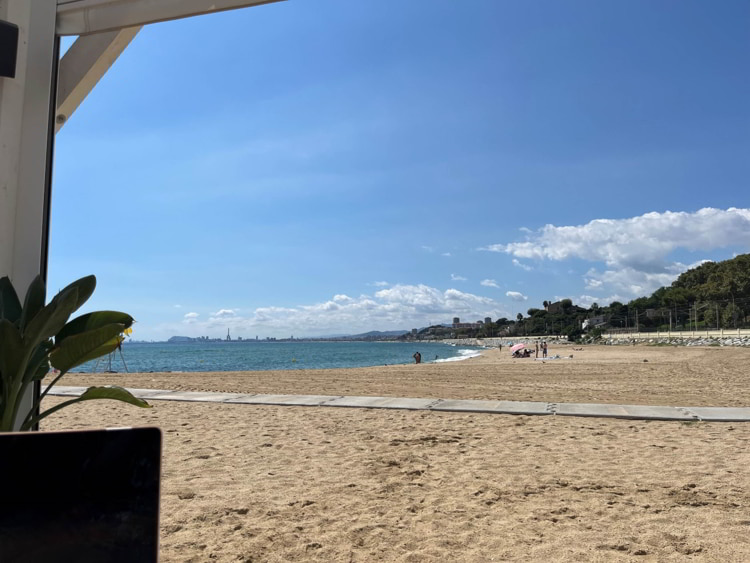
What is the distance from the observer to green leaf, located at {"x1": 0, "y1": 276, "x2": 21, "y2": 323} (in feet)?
8.17

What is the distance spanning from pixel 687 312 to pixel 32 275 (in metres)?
101

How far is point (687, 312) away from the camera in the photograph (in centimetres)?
8769

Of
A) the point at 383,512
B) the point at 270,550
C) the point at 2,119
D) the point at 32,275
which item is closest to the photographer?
the point at 2,119

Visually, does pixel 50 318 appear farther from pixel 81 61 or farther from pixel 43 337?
pixel 81 61

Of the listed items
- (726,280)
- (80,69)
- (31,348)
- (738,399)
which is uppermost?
(726,280)

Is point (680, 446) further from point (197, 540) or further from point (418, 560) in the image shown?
point (197, 540)

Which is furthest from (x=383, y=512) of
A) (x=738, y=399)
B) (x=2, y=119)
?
(x=738, y=399)

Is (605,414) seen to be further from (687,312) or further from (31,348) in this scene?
(687,312)

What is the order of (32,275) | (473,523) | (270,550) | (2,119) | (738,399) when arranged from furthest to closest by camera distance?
(738,399), (473,523), (270,550), (32,275), (2,119)

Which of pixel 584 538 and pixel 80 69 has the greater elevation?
pixel 80 69

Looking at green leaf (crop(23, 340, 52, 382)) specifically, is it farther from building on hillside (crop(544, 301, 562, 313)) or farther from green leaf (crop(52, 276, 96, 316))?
building on hillside (crop(544, 301, 562, 313))

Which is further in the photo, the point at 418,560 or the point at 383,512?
the point at 383,512

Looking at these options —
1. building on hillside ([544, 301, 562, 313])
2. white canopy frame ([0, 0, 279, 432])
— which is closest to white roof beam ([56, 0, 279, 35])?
white canopy frame ([0, 0, 279, 432])

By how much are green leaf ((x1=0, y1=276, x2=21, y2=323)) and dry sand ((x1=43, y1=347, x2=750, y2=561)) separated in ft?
5.19
